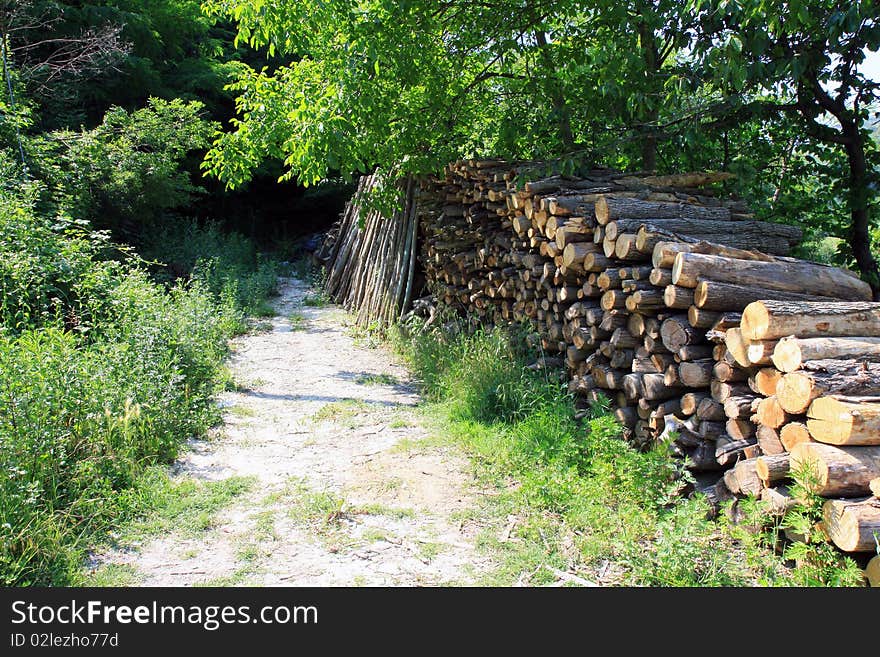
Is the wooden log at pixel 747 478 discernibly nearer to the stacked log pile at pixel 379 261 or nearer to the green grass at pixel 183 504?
the green grass at pixel 183 504

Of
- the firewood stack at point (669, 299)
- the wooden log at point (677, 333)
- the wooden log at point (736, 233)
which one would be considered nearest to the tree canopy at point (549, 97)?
the firewood stack at point (669, 299)

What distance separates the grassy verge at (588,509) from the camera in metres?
2.93

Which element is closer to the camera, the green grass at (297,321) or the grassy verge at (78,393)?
the grassy verge at (78,393)

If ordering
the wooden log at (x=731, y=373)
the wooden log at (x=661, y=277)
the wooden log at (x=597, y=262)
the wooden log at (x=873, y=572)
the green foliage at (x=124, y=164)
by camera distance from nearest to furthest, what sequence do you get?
the wooden log at (x=873, y=572) < the wooden log at (x=731, y=373) < the wooden log at (x=661, y=277) < the wooden log at (x=597, y=262) < the green foliage at (x=124, y=164)

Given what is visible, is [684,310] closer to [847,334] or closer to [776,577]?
[847,334]

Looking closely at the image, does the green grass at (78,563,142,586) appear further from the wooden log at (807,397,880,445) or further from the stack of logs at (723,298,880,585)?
the wooden log at (807,397,880,445)

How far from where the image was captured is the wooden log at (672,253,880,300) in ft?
12.3

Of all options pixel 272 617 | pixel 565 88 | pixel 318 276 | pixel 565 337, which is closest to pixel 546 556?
pixel 272 617

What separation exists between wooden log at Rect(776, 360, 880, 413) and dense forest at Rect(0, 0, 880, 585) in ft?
6.71

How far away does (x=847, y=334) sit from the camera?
10.9 ft

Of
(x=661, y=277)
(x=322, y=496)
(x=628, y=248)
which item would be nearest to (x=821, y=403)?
(x=661, y=277)

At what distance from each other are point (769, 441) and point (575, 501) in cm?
107

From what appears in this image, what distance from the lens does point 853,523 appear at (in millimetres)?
2633

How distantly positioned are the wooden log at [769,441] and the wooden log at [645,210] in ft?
6.17
